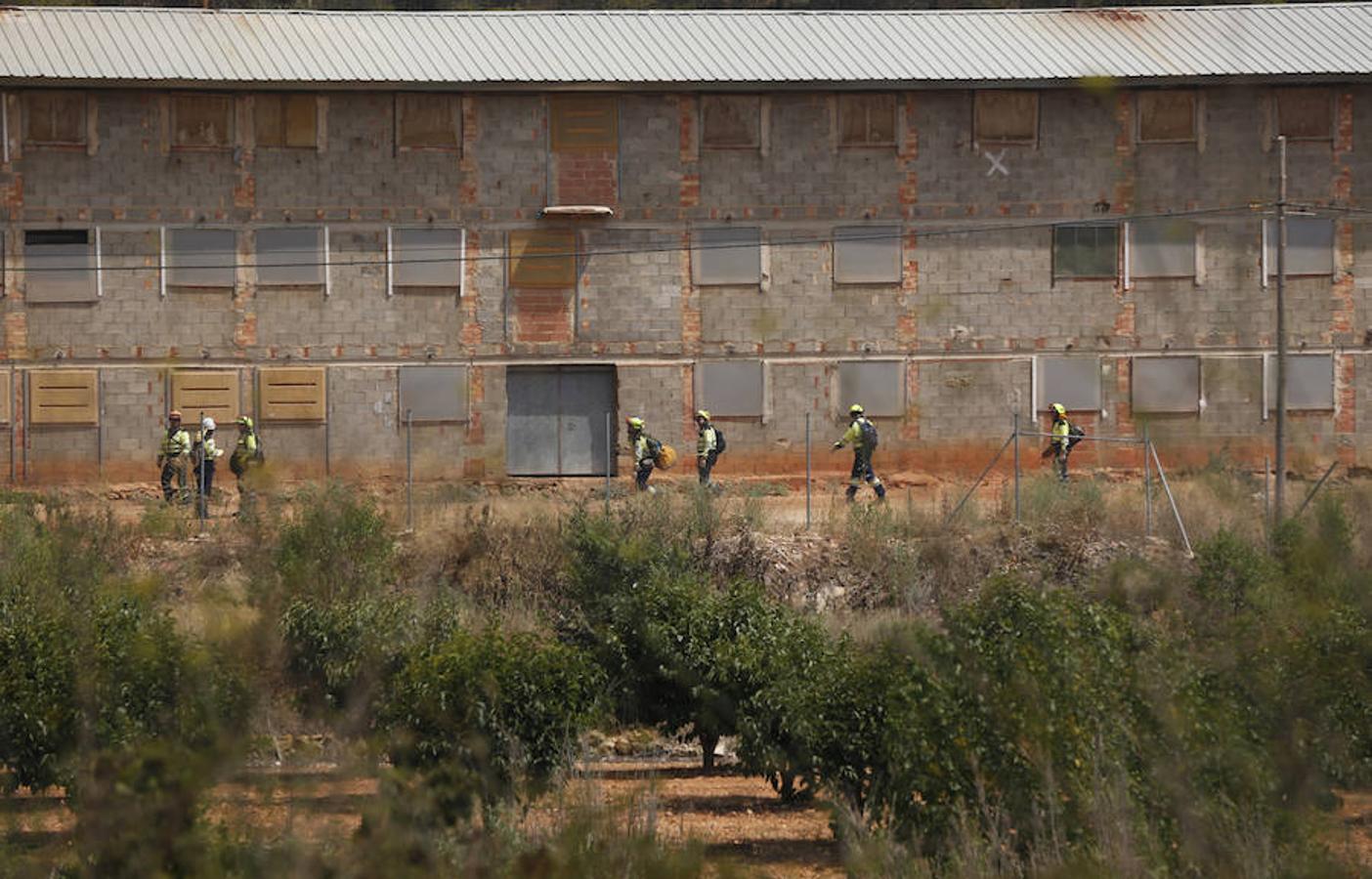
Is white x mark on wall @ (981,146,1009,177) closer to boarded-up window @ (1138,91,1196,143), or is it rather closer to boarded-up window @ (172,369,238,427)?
boarded-up window @ (1138,91,1196,143)

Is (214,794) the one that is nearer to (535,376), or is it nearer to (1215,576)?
(1215,576)

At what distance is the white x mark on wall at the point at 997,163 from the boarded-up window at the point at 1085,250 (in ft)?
4.54

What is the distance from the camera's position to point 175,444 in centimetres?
3180

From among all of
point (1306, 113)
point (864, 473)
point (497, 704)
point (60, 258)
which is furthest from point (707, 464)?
point (497, 704)

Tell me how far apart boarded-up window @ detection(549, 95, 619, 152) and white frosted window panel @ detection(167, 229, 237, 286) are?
A: 5947mm

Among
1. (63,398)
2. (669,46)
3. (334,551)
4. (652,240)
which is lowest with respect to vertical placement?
(334,551)

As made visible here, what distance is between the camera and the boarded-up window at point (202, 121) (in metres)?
35.6

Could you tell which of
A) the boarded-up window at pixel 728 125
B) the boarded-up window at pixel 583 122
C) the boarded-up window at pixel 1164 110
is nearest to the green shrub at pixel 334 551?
the boarded-up window at pixel 583 122

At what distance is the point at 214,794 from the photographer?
39.7 ft

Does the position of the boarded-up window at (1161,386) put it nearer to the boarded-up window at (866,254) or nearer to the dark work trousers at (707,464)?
the boarded-up window at (866,254)

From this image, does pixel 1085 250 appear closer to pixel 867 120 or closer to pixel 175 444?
pixel 867 120

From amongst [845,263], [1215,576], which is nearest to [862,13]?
[845,263]

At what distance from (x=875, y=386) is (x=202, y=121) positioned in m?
12.5

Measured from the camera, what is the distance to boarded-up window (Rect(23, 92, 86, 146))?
35.3 meters
